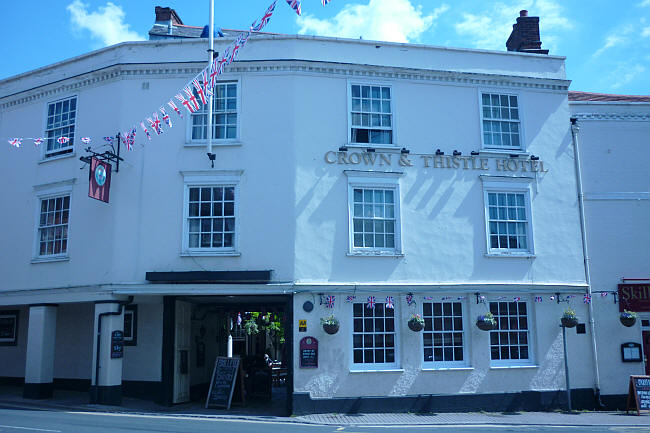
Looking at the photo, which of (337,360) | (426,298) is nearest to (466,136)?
(426,298)

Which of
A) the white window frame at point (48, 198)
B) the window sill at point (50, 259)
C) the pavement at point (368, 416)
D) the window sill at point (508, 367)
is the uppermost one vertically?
the white window frame at point (48, 198)

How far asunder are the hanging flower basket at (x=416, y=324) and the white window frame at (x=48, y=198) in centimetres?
914

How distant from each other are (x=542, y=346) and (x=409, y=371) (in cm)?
369

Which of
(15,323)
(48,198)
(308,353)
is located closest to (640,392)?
(308,353)

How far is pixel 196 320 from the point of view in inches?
679

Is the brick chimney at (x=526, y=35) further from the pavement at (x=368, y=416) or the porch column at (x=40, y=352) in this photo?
the porch column at (x=40, y=352)

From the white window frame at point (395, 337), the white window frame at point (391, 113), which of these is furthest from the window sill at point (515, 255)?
the white window frame at point (391, 113)

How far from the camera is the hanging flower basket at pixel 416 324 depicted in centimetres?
1431

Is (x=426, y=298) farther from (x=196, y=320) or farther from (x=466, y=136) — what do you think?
(x=196, y=320)

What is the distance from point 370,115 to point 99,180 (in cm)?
716

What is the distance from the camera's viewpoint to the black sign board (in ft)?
47.0

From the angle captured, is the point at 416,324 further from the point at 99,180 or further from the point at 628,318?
the point at 99,180

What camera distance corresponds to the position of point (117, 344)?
1443 centimetres

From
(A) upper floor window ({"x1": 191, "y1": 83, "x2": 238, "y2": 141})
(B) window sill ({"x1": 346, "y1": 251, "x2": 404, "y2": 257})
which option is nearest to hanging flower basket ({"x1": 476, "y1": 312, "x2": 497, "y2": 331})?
(B) window sill ({"x1": 346, "y1": 251, "x2": 404, "y2": 257})
